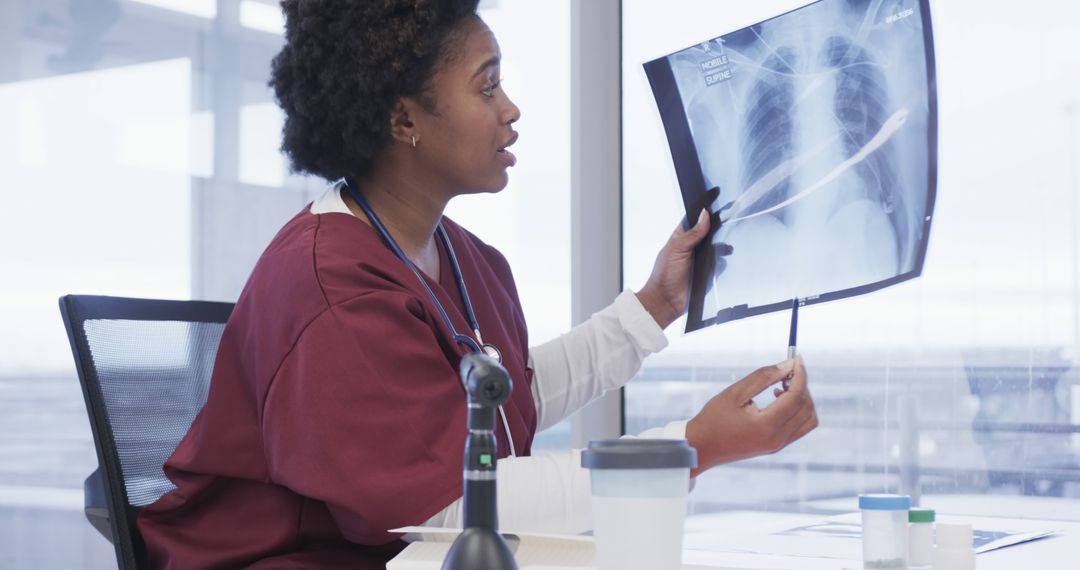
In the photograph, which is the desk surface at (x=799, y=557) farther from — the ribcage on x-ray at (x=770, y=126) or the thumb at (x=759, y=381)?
the ribcage on x-ray at (x=770, y=126)

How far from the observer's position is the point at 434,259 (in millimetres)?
1427

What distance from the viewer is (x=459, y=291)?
1406 mm

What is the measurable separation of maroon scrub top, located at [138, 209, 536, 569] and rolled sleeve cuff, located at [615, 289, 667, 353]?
0.27 meters

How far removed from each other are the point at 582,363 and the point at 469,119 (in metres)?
0.44

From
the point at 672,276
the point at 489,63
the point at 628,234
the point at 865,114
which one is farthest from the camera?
the point at 628,234

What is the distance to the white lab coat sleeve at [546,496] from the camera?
1.09 meters

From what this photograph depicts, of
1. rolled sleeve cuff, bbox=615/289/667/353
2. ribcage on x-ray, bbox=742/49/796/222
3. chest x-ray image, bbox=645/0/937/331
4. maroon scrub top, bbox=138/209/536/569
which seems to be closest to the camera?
maroon scrub top, bbox=138/209/536/569

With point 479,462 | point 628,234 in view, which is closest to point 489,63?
point 479,462

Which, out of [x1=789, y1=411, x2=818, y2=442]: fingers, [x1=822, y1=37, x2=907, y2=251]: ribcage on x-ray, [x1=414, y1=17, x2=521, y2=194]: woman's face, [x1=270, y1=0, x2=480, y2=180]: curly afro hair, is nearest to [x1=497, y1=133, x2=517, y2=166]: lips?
[x1=414, y1=17, x2=521, y2=194]: woman's face

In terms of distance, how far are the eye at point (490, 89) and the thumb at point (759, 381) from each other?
0.50 m

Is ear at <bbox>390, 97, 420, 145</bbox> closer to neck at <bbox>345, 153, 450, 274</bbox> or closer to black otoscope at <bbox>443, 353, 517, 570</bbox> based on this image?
neck at <bbox>345, 153, 450, 274</bbox>

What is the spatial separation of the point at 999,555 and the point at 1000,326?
512 millimetres

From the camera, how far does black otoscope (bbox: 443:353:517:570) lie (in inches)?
29.0

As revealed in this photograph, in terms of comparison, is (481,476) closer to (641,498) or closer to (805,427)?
(641,498)
